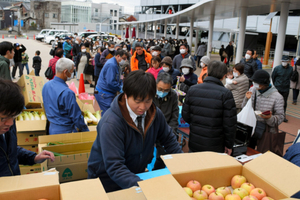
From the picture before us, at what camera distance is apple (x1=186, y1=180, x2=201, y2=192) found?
1.80 metres

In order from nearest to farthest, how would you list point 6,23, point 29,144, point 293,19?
point 29,144 < point 293,19 < point 6,23

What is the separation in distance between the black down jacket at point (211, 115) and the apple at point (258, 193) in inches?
56.8

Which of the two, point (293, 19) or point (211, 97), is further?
point (293, 19)

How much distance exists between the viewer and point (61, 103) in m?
3.46

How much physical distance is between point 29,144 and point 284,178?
Result: 141 inches

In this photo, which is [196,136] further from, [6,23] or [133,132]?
[6,23]

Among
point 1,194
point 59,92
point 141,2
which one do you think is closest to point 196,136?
point 59,92

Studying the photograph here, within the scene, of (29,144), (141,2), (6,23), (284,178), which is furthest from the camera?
(6,23)

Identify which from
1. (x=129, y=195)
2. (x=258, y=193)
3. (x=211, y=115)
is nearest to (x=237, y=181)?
(x=258, y=193)

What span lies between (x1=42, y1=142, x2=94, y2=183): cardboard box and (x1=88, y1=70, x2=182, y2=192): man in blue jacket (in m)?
1.23

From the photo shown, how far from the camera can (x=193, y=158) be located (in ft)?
6.45

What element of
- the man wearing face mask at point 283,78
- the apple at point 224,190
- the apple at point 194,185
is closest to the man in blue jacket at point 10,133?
the apple at point 194,185

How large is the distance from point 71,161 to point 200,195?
6.73 feet

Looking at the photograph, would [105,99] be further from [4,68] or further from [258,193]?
[258,193]
